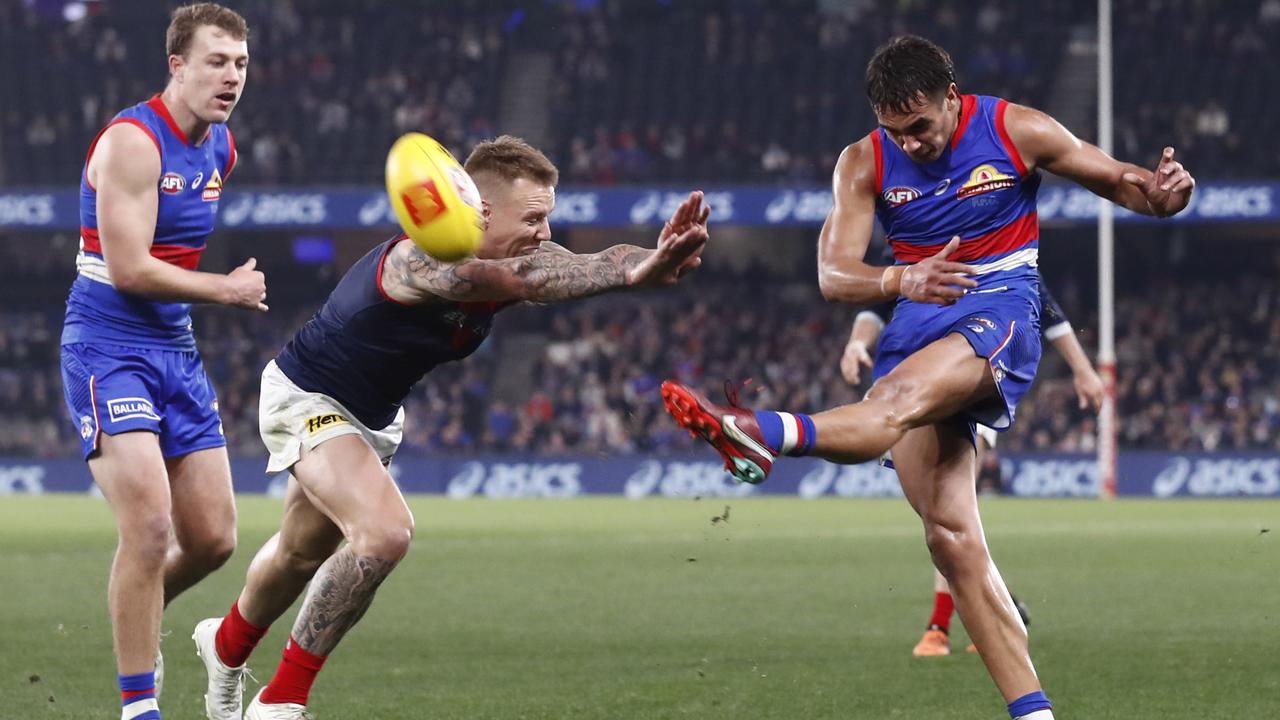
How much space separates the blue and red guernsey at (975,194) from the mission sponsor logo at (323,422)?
2.21 m

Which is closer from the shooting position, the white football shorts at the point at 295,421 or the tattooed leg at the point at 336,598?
the tattooed leg at the point at 336,598

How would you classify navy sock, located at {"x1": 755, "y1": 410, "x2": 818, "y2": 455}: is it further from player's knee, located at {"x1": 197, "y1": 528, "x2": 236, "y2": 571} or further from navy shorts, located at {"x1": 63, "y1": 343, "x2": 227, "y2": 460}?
player's knee, located at {"x1": 197, "y1": 528, "x2": 236, "y2": 571}

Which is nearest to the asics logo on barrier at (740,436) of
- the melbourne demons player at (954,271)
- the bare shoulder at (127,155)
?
the melbourne demons player at (954,271)

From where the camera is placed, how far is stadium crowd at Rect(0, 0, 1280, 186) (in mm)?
35219

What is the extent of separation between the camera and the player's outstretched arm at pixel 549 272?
5496mm

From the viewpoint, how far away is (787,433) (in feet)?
→ 17.9

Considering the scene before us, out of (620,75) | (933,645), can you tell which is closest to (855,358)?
(933,645)

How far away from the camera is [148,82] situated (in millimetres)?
37594

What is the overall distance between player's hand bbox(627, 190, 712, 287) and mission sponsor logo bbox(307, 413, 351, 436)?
1500 millimetres

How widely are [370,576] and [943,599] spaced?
4.17 meters

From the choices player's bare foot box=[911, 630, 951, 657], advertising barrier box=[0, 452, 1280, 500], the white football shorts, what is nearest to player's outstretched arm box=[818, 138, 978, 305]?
the white football shorts

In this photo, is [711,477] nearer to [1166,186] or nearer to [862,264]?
[862,264]

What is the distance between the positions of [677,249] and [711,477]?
80.6 feet

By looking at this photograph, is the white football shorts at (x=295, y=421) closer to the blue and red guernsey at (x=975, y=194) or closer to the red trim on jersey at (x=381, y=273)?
the red trim on jersey at (x=381, y=273)
